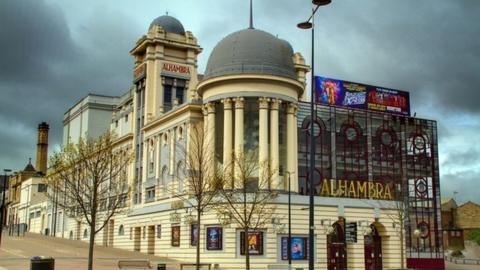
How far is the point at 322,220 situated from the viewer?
5472 cm

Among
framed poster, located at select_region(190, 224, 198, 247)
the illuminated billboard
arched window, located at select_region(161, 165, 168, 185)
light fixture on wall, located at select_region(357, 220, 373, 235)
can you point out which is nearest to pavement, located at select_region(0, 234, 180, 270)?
framed poster, located at select_region(190, 224, 198, 247)

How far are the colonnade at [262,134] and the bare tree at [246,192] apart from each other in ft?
2.21

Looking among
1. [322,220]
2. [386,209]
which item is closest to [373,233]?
[386,209]

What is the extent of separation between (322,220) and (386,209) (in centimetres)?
808

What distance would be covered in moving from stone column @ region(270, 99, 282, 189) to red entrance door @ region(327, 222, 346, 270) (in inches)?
265

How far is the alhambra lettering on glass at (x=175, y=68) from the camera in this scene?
7249cm

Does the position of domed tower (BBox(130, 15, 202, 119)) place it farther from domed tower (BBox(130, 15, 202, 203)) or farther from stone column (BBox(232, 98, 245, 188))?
stone column (BBox(232, 98, 245, 188))

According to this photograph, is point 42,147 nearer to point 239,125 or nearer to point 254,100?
point 254,100

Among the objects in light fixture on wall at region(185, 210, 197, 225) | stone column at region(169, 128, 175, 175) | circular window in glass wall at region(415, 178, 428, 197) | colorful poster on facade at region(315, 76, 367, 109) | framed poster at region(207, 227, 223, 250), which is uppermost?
colorful poster on facade at region(315, 76, 367, 109)

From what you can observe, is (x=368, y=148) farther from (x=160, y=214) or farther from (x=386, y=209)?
(x=160, y=214)

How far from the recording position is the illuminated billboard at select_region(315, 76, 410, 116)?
66438 mm

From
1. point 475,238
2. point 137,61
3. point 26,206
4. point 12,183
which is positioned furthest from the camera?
point 12,183

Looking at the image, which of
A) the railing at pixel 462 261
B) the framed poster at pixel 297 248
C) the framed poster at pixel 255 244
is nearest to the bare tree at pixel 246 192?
the framed poster at pixel 255 244

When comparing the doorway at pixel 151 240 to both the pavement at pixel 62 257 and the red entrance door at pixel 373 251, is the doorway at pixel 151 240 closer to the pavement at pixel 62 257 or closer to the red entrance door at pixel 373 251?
the pavement at pixel 62 257
